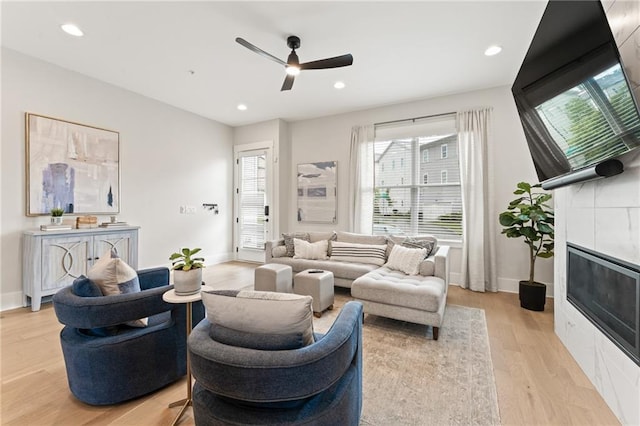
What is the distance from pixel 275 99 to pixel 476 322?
4264 millimetres

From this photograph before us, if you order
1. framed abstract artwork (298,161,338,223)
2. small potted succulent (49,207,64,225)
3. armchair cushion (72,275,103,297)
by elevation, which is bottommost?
armchair cushion (72,275,103,297)

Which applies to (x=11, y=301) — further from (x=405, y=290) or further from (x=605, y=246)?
(x=605, y=246)

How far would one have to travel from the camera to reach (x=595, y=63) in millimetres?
1518

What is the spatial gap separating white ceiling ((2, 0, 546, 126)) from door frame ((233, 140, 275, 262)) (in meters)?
1.48

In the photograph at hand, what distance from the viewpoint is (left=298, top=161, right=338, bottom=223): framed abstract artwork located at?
17.2 ft

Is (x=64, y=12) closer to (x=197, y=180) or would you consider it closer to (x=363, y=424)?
(x=197, y=180)

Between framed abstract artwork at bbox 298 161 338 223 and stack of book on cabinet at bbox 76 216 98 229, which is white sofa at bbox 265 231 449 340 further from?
stack of book on cabinet at bbox 76 216 98 229

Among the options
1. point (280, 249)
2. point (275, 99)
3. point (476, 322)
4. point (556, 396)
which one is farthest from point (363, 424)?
point (275, 99)

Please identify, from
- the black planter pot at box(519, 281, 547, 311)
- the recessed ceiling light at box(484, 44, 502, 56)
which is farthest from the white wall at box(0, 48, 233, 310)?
the black planter pot at box(519, 281, 547, 311)

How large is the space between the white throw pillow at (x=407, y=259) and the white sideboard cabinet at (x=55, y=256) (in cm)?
A: 374

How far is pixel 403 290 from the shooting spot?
2.57 m

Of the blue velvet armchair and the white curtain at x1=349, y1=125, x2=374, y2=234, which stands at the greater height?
the white curtain at x1=349, y1=125, x2=374, y2=234

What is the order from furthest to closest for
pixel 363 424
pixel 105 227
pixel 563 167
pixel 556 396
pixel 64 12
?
1. pixel 105 227
2. pixel 64 12
3. pixel 563 167
4. pixel 556 396
5. pixel 363 424

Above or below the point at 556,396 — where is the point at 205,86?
above
